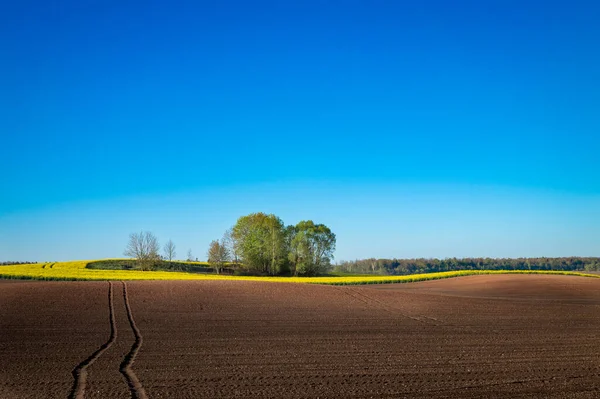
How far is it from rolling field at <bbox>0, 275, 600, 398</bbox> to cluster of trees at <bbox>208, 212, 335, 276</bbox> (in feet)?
126

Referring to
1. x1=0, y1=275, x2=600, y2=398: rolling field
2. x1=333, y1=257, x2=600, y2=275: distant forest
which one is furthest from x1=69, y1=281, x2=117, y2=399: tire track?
x1=333, y1=257, x2=600, y2=275: distant forest

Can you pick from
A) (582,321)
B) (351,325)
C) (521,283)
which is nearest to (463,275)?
(521,283)

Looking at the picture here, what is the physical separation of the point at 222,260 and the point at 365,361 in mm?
64105

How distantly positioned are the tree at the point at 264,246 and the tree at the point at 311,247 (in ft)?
7.00

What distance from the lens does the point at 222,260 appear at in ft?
257

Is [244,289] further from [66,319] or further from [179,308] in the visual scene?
[66,319]

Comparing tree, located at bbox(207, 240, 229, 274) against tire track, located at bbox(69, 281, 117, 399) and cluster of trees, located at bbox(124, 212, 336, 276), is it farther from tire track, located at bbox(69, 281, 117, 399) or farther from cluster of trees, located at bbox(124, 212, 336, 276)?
tire track, located at bbox(69, 281, 117, 399)

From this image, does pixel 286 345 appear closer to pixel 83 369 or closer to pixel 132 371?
pixel 132 371

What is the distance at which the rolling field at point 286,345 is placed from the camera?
12.9 m

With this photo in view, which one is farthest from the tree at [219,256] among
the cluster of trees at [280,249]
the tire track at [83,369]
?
the tire track at [83,369]

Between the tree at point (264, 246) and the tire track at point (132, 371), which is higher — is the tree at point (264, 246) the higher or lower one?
the higher one

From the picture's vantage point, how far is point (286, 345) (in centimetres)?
1855

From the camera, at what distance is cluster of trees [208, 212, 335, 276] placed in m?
73.8

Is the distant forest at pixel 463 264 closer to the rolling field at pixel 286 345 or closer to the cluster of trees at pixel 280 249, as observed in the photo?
the cluster of trees at pixel 280 249
